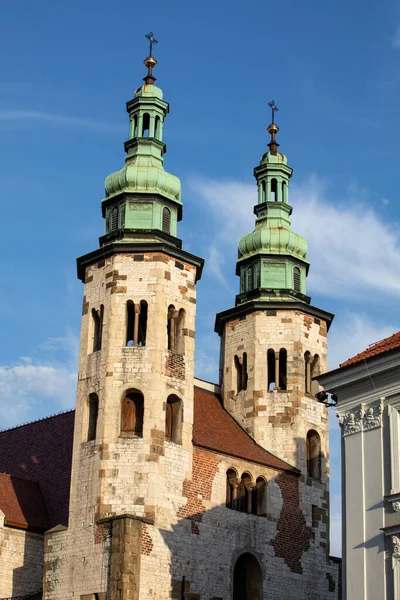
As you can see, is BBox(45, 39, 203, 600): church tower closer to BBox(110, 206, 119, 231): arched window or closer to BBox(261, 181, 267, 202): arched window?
BBox(110, 206, 119, 231): arched window

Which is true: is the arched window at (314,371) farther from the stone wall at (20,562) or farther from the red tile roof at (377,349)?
the red tile roof at (377,349)

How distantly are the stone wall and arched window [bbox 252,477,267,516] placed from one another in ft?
23.5

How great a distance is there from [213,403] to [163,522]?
30.1ft

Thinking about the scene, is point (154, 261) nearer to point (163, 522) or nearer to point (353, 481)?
point (163, 522)

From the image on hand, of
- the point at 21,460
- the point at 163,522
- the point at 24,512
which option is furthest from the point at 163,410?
the point at 21,460

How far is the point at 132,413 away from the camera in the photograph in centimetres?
3253

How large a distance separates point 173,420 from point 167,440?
1.00 m

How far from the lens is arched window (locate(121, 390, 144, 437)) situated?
32.2 metres

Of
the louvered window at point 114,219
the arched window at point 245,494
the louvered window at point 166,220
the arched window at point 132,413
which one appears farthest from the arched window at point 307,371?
the louvered window at point 114,219

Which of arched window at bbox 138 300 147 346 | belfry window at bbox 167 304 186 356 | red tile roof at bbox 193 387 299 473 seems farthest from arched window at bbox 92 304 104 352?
red tile roof at bbox 193 387 299 473

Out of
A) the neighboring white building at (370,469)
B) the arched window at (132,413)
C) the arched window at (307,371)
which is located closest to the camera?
the neighboring white building at (370,469)

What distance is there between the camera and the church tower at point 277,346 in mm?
38375

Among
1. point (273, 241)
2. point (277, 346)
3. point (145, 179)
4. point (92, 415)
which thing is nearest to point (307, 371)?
point (277, 346)

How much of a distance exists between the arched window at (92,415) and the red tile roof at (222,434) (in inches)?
131
